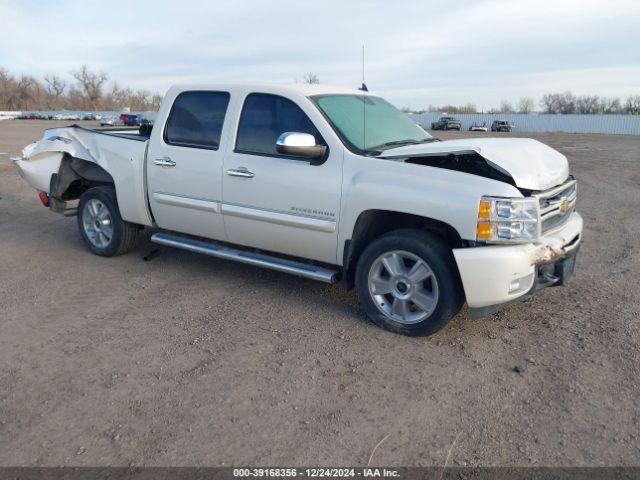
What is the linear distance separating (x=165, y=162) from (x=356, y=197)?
2.18 metres

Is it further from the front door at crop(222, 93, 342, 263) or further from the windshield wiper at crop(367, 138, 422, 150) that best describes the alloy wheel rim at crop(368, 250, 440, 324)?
the windshield wiper at crop(367, 138, 422, 150)

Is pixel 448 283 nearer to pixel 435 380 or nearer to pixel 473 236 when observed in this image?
pixel 473 236

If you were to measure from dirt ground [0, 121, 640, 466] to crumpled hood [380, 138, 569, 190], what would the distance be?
1.17m

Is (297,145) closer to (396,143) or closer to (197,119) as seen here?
(396,143)

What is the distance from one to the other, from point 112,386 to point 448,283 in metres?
2.37

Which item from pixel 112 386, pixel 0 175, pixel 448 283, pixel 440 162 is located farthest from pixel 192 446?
pixel 0 175

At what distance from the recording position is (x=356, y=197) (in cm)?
436

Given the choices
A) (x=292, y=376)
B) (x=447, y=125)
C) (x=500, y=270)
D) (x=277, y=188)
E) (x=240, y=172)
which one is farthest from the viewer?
(x=447, y=125)

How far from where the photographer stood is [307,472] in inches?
108

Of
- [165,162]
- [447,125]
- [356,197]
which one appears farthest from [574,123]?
[356,197]

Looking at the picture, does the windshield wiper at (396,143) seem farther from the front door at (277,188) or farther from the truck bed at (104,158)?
the truck bed at (104,158)

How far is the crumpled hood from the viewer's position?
4012 millimetres

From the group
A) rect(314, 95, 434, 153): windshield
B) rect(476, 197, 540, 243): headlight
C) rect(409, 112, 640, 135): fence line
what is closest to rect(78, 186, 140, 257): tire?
rect(314, 95, 434, 153): windshield

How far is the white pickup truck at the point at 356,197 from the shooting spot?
3949mm
